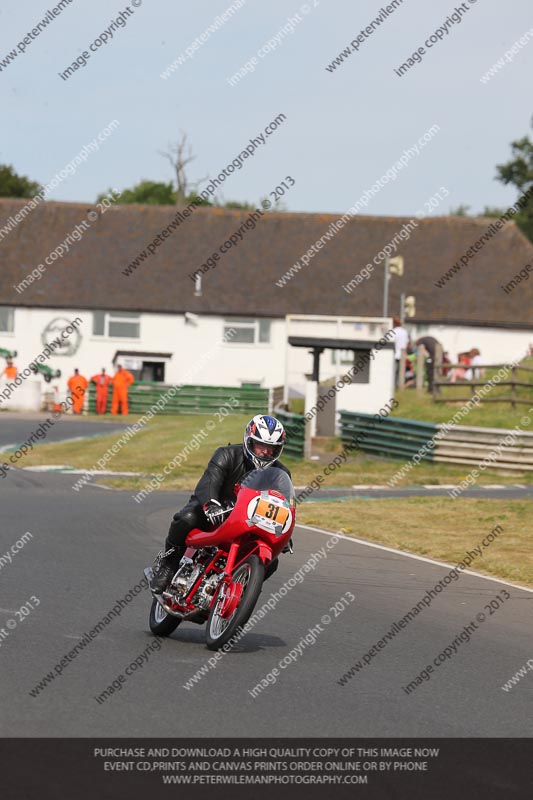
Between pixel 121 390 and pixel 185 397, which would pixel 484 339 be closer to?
pixel 185 397

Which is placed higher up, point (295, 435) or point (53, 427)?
point (295, 435)

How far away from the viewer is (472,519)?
19328 millimetres

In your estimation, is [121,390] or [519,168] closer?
[121,390]

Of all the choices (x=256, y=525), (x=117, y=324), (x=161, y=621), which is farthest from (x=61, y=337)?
(x=256, y=525)

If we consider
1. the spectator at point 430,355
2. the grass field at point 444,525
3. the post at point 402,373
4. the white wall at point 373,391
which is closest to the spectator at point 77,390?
the spectator at point 430,355

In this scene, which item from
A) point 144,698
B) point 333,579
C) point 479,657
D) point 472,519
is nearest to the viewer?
point 144,698

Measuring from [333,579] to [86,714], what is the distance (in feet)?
22.0

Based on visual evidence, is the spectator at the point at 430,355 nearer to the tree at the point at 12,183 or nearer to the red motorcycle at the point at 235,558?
the red motorcycle at the point at 235,558

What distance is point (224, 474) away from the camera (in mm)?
9273

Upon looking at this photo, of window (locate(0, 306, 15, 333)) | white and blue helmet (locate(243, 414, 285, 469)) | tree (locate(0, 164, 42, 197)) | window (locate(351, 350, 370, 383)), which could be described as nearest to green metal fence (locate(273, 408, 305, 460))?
window (locate(351, 350, 370, 383))

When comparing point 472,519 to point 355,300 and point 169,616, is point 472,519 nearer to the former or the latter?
point 169,616

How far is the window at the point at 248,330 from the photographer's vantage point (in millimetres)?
54344

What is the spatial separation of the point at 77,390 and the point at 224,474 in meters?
36.9
